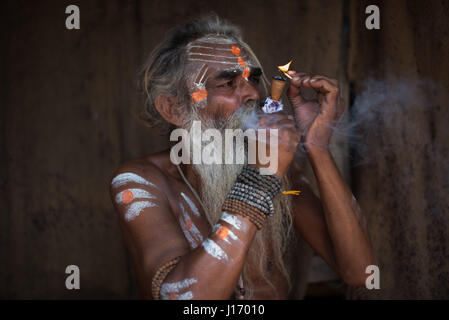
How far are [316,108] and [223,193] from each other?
647mm

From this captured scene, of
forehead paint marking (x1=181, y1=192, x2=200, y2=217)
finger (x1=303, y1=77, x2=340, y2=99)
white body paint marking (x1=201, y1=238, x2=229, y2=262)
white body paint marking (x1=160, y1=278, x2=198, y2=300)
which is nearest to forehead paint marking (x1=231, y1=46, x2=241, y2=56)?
finger (x1=303, y1=77, x2=340, y2=99)

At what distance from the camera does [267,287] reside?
257cm

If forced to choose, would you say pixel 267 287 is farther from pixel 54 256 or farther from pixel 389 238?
pixel 54 256

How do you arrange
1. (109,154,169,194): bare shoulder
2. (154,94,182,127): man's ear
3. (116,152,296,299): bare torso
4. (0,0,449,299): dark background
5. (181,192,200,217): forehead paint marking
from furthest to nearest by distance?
(0,0,449,299): dark background
(154,94,182,127): man's ear
(181,192,200,217): forehead paint marking
(116,152,296,299): bare torso
(109,154,169,194): bare shoulder

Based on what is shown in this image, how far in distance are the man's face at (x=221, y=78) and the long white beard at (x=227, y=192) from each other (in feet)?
0.16

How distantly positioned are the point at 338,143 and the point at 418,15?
1.29 metres

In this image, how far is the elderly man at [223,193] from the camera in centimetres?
177

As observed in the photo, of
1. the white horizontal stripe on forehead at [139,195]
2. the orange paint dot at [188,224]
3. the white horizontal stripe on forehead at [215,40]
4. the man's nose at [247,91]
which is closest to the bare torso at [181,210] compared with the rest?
the orange paint dot at [188,224]

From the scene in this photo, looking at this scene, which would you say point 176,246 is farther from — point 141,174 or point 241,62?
point 241,62

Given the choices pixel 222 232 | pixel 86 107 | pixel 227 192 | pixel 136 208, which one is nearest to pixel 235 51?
pixel 227 192

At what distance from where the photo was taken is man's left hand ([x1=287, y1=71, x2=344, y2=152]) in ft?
6.60

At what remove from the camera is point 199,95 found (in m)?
2.42

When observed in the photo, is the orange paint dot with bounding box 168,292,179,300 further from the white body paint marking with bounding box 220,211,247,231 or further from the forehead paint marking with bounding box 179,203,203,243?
the forehead paint marking with bounding box 179,203,203,243

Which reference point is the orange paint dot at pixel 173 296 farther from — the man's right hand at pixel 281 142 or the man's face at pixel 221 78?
the man's face at pixel 221 78
